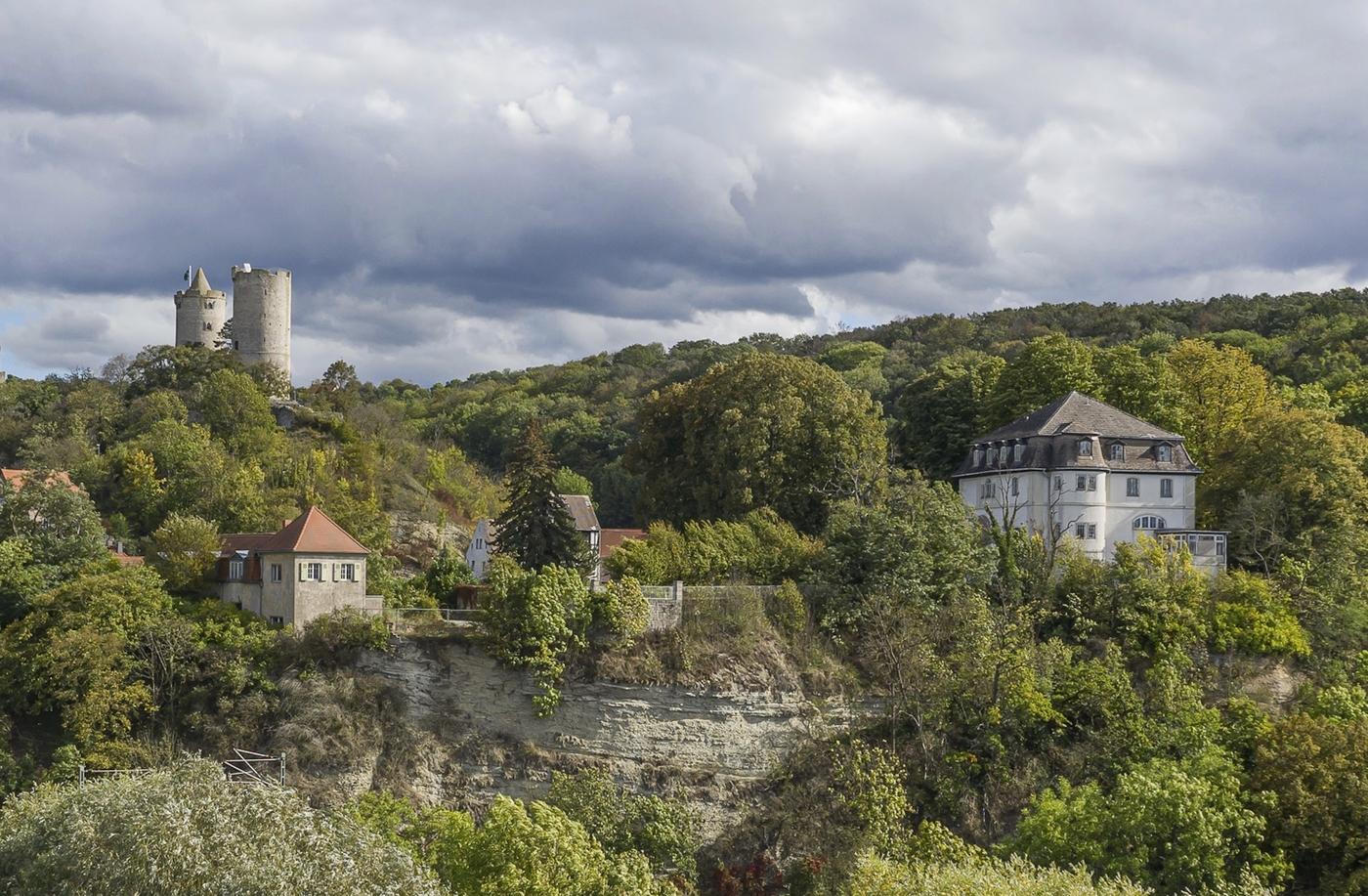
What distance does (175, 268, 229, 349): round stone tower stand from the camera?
74.9 m

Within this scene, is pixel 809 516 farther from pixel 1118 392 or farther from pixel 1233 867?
pixel 1233 867

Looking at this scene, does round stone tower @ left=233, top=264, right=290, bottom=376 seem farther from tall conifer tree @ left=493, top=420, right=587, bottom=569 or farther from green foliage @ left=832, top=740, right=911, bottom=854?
green foliage @ left=832, top=740, right=911, bottom=854

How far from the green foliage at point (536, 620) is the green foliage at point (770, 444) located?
9.42 meters

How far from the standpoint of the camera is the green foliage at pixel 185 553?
50.3 meters

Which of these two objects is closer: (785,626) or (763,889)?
(763,889)

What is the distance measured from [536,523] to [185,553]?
12113 millimetres

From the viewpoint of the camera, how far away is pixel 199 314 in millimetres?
74938

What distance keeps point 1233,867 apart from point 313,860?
2356 cm

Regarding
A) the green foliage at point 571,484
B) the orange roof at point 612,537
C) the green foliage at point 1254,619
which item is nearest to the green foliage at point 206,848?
the orange roof at point 612,537

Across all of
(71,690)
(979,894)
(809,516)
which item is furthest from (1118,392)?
(71,690)

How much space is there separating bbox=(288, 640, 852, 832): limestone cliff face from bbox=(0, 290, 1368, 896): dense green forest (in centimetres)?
83

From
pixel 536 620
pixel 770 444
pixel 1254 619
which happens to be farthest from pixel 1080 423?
pixel 536 620

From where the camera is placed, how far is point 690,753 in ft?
155

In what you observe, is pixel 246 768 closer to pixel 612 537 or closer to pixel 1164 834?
pixel 612 537
